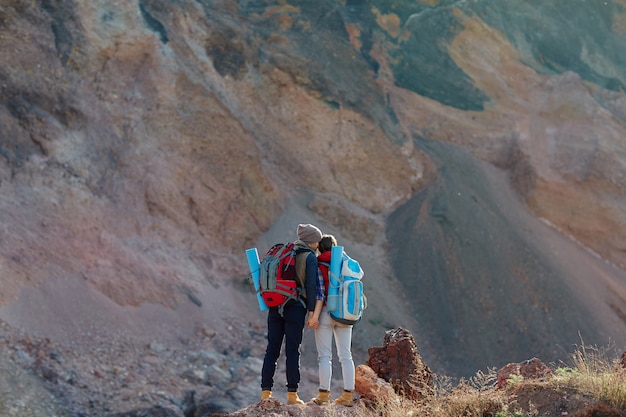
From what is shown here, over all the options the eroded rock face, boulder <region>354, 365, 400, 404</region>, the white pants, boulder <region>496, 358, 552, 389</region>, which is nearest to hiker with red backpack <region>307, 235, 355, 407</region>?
the white pants

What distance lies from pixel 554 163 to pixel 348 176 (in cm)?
605

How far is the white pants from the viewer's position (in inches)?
282

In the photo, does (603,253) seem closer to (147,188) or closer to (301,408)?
(147,188)

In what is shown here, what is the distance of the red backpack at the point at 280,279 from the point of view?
23.2 feet

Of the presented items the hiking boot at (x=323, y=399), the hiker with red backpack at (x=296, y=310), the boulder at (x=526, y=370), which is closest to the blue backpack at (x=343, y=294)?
the hiker with red backpack at (x=296, y=310)

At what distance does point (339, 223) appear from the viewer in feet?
66.6

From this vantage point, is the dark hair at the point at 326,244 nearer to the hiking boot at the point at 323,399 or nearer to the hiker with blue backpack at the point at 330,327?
the hiker with blue backpack at the point at 330,327

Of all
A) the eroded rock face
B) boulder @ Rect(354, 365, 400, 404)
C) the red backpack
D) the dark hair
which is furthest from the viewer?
the eroded rock face

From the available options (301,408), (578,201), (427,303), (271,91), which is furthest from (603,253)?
(301,408)

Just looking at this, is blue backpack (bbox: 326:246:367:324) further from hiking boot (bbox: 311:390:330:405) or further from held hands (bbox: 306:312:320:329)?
hiking boot (bbox: 311:390:330:405)

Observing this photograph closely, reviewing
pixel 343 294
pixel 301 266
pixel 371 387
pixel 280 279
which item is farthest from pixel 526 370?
pixel 280 279

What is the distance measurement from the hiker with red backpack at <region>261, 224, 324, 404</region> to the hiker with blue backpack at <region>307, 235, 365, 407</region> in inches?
3.7

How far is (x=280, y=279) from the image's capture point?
7102 mm

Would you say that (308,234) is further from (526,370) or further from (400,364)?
(526,370)
